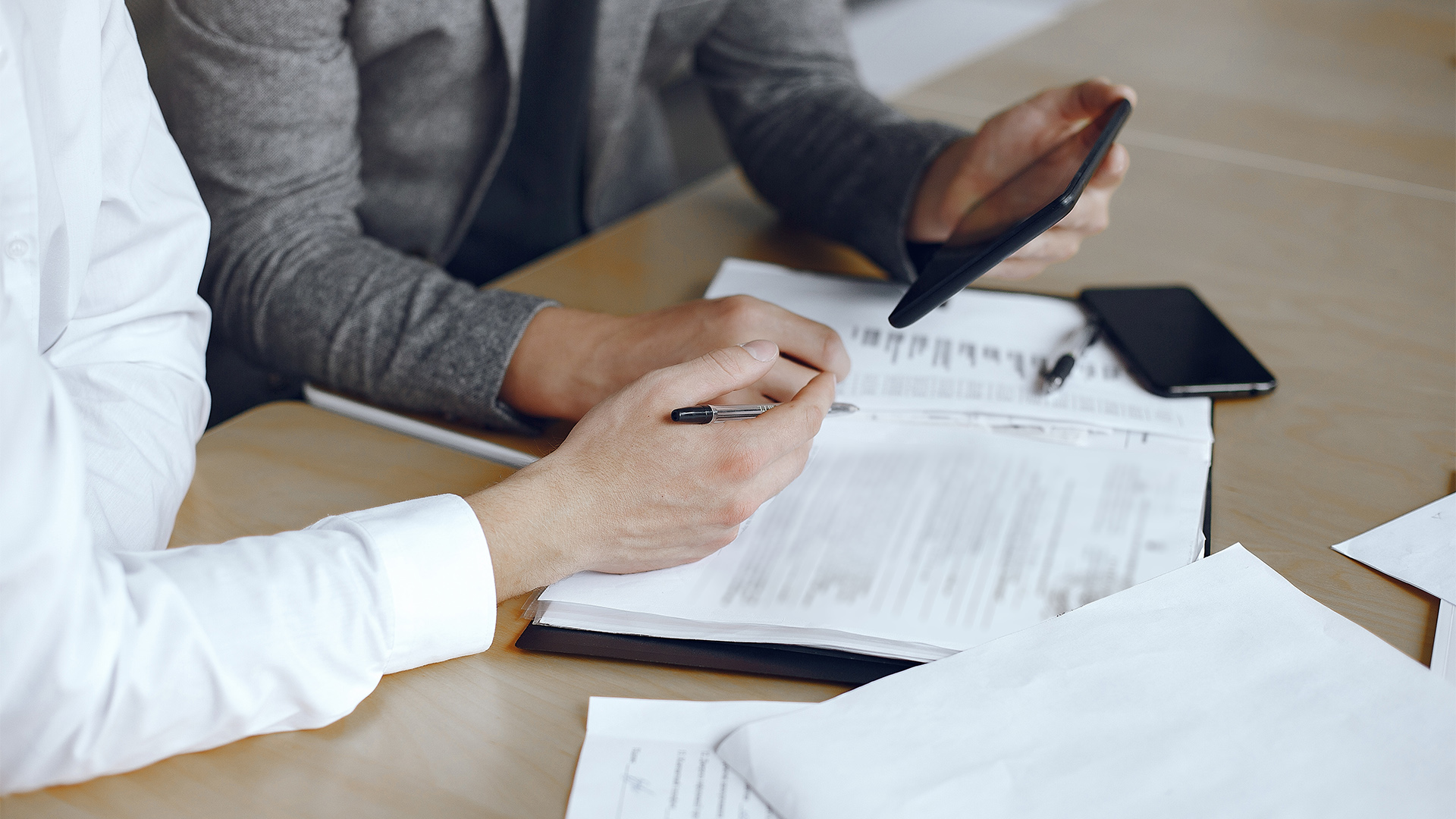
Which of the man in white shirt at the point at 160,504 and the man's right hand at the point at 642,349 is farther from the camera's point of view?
the man's right hand at the point at 642,349

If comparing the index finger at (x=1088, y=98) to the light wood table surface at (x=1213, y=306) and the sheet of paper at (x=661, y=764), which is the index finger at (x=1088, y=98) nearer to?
the light wood table surface at (x=1213, y=306)

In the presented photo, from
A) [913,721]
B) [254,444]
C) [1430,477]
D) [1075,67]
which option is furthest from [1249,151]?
[254,444]

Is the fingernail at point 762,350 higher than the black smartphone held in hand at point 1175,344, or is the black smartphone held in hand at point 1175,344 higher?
the fingernail at point 762,350

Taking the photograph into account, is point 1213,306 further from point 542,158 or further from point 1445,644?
point 542,158

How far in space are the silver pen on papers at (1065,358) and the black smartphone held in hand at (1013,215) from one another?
0.36 feet

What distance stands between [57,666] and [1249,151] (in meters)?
1.31

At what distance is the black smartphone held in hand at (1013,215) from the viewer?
25.9 inches

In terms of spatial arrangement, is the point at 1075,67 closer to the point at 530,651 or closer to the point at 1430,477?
the point at 1430,477

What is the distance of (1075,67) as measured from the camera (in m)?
1.49

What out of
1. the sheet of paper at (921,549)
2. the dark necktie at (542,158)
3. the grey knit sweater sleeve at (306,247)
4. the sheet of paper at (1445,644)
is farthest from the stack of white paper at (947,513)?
the dark necktie at (542,158)

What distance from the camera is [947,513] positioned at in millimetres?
630

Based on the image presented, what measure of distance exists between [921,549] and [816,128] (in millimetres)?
608

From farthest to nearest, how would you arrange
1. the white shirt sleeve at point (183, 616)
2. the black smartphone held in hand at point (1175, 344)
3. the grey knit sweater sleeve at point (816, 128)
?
the grey knit sweater sleeve at point (816, 128) < the black smartphone held in hand at point (1175, 344) < the white shirt sleeve at point (183, 616)

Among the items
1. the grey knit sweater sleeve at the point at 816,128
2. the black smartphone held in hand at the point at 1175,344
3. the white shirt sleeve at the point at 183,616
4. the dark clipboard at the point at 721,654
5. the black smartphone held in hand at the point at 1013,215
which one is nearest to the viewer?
the white shirt sleeve at the point at 183,616
